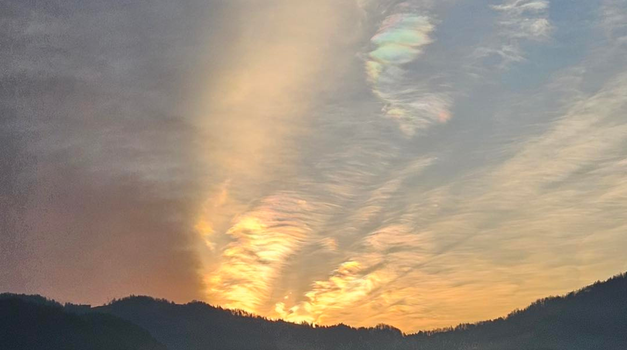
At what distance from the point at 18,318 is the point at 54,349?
1515 centimetres

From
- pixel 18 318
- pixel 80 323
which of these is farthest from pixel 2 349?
pixel 80 323

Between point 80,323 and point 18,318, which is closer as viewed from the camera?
point 18,318

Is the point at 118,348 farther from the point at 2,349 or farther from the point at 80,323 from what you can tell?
the point at 2,349

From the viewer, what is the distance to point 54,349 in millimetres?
182125

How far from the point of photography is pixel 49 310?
639 feet

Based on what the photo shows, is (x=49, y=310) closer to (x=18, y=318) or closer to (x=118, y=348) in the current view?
(x=18, y=318)

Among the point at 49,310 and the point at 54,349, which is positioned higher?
the point at 49,310

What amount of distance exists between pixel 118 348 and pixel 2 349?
3517 centimetres

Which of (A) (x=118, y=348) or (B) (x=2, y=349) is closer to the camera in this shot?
(B) (x=2, y=349)

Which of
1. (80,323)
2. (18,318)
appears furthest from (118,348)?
(18,318)

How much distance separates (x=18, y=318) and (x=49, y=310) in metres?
10.3

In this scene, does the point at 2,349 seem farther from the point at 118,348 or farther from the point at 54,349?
the point at 118,348

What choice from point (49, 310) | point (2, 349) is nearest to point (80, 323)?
point (49, 310)

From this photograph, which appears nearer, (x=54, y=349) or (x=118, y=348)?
(x=54, y=349)
